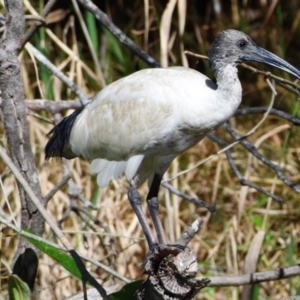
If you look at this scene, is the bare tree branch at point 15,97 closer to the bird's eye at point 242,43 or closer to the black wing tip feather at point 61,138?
the black wing tip feather at point 61,138

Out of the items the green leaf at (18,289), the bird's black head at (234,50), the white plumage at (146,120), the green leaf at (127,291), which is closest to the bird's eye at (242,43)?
the bird's black head at (234,50)

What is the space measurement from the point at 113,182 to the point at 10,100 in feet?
6.50

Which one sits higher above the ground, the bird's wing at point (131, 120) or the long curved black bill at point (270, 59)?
the long curved black bill at point (270, 59)

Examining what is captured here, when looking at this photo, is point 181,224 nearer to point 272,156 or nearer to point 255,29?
point 272,156

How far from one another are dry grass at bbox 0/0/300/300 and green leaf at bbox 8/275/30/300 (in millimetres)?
1316

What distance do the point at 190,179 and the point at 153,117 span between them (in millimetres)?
1799

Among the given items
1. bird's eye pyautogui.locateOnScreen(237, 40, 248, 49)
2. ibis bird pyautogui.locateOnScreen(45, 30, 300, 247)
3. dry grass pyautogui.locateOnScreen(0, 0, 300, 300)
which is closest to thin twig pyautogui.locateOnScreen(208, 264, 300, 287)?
ibis bird pyautogui.locateOnScreen(45, 30, 300, 247)

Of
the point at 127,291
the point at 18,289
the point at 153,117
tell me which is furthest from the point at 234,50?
the point at 18,289

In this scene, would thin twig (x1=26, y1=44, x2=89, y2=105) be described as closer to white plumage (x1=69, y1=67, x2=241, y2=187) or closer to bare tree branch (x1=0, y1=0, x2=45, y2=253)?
white plumage (x1=69, y1=67, x2=241, y2=187)

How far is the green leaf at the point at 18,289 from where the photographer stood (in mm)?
2950

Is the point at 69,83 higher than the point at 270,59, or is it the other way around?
the point at 270,59

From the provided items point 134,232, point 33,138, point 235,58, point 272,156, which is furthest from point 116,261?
point 235,58

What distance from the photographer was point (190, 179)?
207 inches

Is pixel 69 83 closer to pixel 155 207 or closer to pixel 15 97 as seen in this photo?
pixel 155 207
